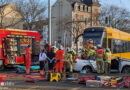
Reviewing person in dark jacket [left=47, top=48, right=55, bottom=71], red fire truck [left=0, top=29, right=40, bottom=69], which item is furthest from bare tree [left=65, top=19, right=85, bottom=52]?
person in dark jacket [left=47, top=48, right=55, bottom=71]

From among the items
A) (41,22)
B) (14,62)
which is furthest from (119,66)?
(41,22)

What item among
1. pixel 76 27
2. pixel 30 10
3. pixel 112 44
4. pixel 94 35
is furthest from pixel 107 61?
pixel 76 27

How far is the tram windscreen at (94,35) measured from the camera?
19016 mm

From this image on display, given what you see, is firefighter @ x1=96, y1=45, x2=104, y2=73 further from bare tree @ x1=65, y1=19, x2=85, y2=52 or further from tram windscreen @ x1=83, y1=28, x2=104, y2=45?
bare tree @ x1=65, y1=19, x2=85, y2=52

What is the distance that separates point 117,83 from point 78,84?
68.6 inches

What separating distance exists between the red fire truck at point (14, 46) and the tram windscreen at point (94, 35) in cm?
412

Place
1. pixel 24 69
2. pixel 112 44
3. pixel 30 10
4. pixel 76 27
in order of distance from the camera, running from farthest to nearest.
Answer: pixel 76 27 → pixel 30 10 → pixel 112 44 → pixel 24 69

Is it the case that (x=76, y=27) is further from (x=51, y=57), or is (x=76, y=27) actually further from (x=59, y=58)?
(x=59, y=58)

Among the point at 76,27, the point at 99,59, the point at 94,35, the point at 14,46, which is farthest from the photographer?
the point at 76,27

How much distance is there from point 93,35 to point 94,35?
0.31 ft

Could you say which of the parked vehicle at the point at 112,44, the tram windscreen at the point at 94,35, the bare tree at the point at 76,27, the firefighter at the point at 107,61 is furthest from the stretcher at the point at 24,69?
the bare tree at the point at 76,27

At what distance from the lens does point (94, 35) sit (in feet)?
63.4

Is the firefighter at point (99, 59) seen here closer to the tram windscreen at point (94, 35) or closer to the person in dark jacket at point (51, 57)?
the person in dark jacket at point (51, 57)

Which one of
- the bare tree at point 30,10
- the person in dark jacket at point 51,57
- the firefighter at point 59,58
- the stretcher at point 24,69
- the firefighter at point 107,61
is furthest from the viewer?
the bare tree at point 30,10
